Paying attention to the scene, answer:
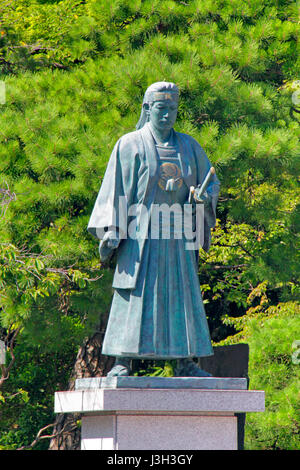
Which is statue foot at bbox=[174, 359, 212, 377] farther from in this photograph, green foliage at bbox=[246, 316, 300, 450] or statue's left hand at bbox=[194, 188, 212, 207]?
green foliage at bbox=[246, 316, 300, 450]

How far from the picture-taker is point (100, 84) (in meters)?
8.80

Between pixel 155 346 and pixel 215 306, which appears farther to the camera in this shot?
pixel 215 306

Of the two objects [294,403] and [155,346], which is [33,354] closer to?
[294,403]

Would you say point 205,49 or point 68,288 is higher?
point 205,49

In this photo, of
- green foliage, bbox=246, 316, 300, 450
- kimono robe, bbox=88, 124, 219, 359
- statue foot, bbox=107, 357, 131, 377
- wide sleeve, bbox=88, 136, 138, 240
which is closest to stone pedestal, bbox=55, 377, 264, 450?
statue foot, bbox=107, 357, 131, 377

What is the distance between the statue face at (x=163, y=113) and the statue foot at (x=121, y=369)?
1.70 meters

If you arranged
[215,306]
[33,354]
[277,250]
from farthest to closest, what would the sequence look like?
[215,306], [33,354], [277,250]

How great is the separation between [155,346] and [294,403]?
328cm

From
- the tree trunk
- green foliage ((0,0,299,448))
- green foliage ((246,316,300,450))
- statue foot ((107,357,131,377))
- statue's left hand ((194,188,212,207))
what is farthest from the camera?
the tree trunk

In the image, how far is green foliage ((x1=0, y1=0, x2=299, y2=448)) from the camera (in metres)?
8.04

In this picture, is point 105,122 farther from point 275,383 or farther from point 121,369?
point 121,369

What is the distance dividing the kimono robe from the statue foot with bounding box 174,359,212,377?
9 centimetres

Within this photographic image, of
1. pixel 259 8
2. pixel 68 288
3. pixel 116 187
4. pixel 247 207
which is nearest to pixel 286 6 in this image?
pixel 259 8

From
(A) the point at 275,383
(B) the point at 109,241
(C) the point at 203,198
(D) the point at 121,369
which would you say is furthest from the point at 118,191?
(A) the point at 275,383
